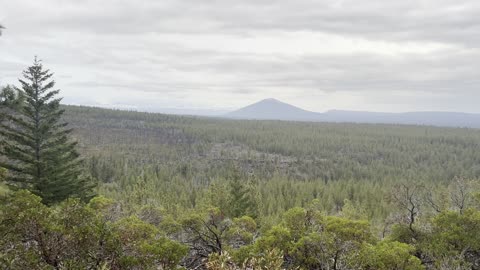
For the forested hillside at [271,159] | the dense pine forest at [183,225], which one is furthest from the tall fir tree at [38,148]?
the forested hillside at [271,159]

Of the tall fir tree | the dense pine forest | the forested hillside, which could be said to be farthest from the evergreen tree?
the forested hillside

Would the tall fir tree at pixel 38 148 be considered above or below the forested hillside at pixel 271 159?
above

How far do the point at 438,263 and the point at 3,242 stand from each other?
1494cm

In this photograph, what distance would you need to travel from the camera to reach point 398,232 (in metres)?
17.8

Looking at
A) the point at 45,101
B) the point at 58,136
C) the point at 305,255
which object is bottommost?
the point at 305,255

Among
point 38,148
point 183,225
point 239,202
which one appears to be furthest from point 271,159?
point 183,225

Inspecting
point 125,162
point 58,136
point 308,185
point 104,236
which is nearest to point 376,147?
point 308,185

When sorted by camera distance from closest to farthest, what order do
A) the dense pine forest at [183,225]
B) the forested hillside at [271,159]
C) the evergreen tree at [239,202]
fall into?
1. the dense pine forest at [183,225]
2. the evergreen tree at [239,202]
3. the forested hillside at [271,159]

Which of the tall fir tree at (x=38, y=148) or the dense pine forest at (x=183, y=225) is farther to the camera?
the tall fir tree at (x=38, y=148)

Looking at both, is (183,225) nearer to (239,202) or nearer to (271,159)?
(239,202)

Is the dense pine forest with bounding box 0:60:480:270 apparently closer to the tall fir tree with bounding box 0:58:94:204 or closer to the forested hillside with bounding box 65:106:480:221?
the tall fir tree with bounding box 0:58:94:204

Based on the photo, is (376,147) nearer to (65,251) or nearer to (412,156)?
(412,156)

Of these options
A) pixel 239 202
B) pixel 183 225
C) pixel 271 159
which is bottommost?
pixel 271 159

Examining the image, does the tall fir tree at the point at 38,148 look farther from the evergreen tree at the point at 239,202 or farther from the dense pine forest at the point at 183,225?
the evergreen tree at the point at 239,202
